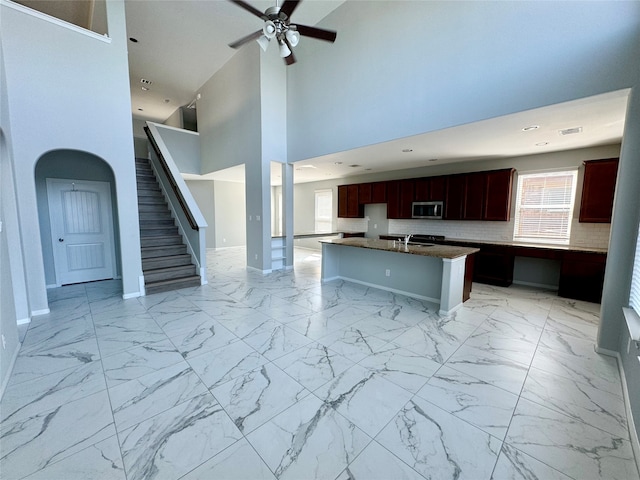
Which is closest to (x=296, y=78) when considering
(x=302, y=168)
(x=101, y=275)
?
(x=302, y=168)

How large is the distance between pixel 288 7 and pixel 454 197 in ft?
15.3

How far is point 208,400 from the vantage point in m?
1.90

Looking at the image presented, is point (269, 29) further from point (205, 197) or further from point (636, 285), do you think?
point (205, 197)

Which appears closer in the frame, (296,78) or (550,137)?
(550,137)

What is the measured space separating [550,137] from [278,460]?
5.12m

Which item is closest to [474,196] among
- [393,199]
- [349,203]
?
[393,199]

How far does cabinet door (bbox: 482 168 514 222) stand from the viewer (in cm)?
502

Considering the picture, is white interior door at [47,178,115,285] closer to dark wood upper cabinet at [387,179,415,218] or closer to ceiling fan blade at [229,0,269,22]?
ceiling fan blade at [229,0,269,22]

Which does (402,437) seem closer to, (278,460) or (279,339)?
(278,460)

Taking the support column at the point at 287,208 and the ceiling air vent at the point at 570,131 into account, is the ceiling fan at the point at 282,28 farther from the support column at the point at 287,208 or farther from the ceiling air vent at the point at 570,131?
the ceiling air vent at the point at 570,131

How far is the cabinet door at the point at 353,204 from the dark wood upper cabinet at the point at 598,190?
474 cm

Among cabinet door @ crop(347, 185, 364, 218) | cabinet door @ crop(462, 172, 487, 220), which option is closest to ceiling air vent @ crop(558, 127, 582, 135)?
cabinet door @ crop(462, 172, 487, 220)

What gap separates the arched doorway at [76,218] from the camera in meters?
4.40

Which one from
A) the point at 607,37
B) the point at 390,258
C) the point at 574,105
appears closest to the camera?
the point at 607,37
